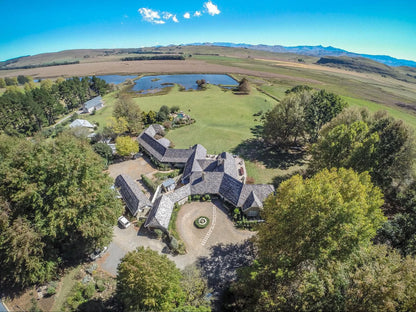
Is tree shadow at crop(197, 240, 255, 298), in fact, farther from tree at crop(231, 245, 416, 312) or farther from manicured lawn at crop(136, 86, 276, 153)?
manicured lawn at crop(136, 86, 276, 153)

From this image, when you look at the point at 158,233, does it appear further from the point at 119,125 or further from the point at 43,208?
the point at 119,125

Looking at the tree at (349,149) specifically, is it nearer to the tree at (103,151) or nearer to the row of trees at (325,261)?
the row of trees at (325,261)

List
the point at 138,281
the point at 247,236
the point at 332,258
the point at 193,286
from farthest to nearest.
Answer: the point at 247,236 < the point at 193,286 < the point at 138,281 < the point at 332,258

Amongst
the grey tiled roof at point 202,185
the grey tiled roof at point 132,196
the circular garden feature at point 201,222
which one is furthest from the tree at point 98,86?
the circular garden feature at point 201,222

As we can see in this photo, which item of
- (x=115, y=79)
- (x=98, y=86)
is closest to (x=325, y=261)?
(x=98, y=86)

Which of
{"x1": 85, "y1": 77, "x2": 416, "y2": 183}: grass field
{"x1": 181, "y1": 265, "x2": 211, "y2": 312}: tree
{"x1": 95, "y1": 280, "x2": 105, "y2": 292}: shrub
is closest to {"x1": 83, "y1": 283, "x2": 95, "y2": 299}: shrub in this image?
{"x1": 95, "y1": 280, "x2": 105, "y2": 292}: shrub

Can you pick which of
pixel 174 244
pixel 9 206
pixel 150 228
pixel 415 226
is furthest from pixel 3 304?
pixel 415 226

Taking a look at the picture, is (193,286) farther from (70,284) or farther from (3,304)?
(3,304)
